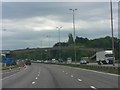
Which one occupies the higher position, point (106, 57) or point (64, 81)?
point (106, 57)

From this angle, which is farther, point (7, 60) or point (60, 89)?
point (7, 60)

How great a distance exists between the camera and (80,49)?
187 meters

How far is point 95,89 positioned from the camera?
21.6 metres

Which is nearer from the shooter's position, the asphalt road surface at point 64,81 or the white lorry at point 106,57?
the asphalt road surface at point 64,81

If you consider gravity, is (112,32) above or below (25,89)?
above

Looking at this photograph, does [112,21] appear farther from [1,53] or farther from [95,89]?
[1,53]

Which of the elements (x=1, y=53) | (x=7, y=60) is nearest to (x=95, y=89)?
(x=7, y=60)

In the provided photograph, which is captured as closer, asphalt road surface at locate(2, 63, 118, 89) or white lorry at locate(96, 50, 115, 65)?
asphalt road surface at locate(2, 63, 118, 89)

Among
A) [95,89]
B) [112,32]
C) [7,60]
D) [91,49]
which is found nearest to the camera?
[95,89]

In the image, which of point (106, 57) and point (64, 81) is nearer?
point (64, 81)

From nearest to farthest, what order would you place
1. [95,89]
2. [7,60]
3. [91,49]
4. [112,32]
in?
[95,89], [112,32], [7,60], [91,49]

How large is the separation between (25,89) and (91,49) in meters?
165

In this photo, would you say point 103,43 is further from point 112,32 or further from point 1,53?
point 112,32

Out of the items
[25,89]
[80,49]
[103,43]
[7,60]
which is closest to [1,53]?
[7,60]
